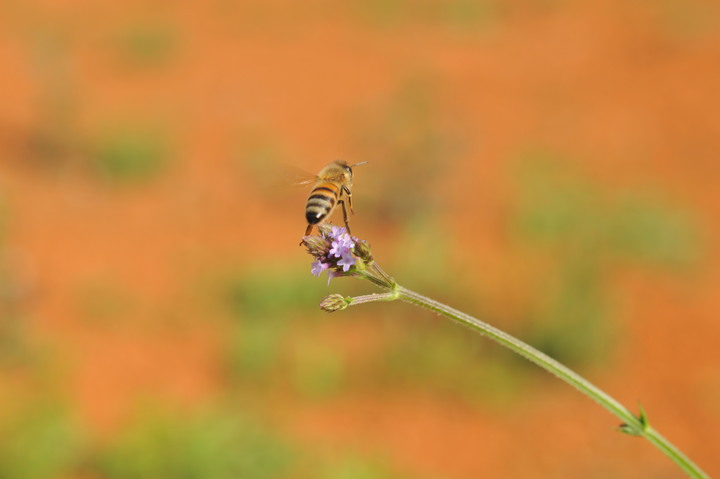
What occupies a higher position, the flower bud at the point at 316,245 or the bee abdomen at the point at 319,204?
the bee abdomen at the point at 319,204

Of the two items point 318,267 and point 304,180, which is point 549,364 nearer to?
point 318,267

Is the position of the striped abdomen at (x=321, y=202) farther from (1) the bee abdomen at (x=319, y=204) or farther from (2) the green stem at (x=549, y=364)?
(2) the green stem at (x=549, y=364)

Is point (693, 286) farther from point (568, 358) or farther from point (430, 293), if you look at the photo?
point (430, 293)

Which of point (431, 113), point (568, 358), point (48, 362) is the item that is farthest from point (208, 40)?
point (568, 358)

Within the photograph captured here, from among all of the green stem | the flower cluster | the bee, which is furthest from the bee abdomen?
the green stem

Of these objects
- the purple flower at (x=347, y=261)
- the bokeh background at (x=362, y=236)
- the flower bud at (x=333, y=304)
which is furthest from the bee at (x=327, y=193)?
the flower bud at (x=333, y=304)

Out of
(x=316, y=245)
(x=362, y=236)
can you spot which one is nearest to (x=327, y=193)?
(x=316, y=245)
